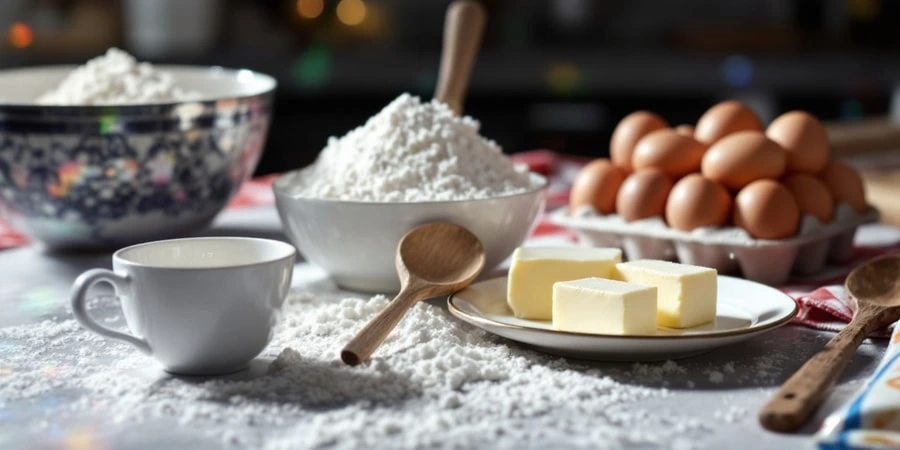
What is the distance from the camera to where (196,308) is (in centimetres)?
88

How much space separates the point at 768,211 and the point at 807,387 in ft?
1.41

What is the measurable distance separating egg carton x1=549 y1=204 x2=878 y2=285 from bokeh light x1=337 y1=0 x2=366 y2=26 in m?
2.37

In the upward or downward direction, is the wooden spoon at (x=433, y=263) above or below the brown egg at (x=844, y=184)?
below

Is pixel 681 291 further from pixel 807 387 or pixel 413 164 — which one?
pixel 413 164

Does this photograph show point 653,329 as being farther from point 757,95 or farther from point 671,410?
point 757,95

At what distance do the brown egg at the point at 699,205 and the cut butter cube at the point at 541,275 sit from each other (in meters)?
0.22

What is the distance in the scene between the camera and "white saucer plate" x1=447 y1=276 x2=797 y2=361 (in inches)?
35.3

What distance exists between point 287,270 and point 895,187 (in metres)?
1.11

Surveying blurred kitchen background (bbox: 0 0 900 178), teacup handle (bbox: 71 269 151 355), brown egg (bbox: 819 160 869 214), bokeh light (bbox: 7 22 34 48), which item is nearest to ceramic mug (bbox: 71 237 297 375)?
teacup handle (bbox: 71 269 151 355)

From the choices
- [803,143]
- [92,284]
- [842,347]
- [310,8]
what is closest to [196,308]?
[92,284]

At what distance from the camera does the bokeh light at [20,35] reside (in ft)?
10.5

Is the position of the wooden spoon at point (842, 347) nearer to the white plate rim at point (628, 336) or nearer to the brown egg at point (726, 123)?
the white plate rim at point (628, 336)

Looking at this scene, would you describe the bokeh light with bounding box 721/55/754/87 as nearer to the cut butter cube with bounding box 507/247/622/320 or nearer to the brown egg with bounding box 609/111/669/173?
the brown egg with bounding box 609/111/669/173

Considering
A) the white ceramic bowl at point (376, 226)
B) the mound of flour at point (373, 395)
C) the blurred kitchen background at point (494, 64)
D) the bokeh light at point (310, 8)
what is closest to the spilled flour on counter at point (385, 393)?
the mound of flour at point (373, 395)
